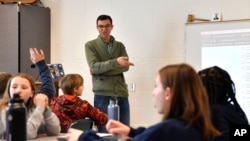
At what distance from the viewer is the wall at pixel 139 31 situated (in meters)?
4.77

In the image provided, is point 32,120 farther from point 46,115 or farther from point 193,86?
point 193,86

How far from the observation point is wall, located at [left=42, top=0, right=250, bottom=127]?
4.77 m

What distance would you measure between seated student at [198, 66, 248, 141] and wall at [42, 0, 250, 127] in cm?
242

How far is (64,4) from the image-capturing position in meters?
5.44

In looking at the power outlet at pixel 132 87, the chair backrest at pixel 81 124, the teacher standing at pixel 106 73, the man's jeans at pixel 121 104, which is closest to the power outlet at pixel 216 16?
the teacher standing at pixel 106 73

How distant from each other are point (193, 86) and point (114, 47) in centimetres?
314

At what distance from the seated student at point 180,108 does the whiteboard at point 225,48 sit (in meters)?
2.86

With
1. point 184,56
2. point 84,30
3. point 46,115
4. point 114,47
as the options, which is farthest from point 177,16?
point 46,115

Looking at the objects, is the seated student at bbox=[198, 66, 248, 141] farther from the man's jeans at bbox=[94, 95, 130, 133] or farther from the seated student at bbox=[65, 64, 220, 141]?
the man's jeans at bbox=[94, 95, 130, 133]

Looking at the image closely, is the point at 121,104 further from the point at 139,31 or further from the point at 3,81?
the point at 3,81

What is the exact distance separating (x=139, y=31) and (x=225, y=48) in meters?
1.03

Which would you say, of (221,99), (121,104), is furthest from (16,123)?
(121,104)

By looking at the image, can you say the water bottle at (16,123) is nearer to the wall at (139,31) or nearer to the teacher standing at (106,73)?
the teacher standing at (106,73)

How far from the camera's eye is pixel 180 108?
5.35 ft
